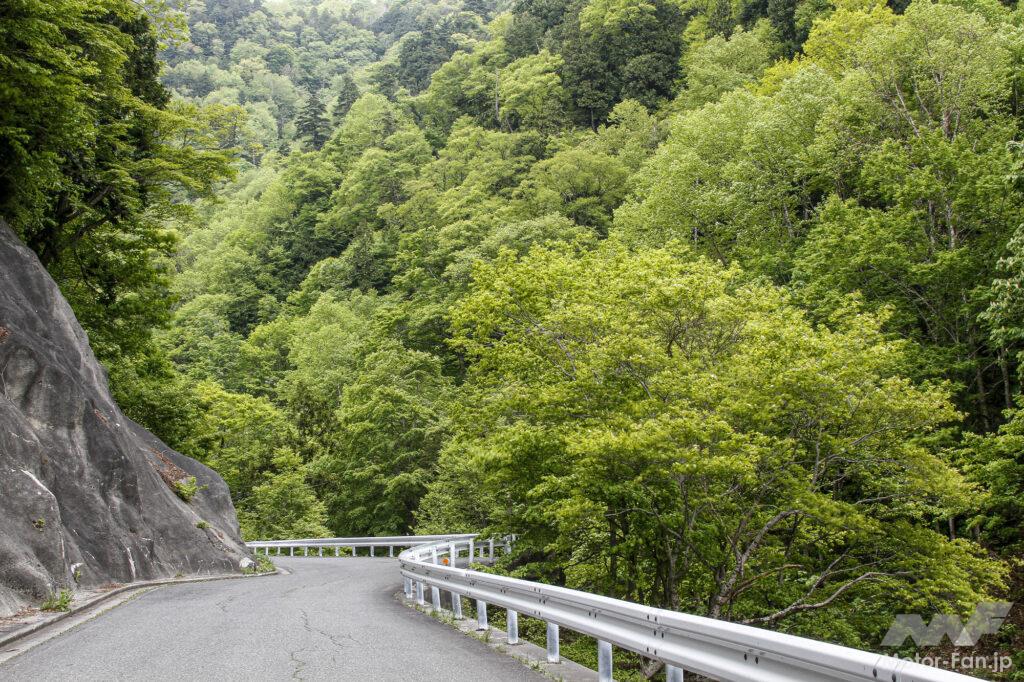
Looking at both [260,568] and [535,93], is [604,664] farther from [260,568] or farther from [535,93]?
[535,93]

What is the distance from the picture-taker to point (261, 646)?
762 centimetres

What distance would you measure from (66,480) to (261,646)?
27.5 ft

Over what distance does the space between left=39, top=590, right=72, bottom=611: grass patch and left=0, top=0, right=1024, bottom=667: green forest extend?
779cm

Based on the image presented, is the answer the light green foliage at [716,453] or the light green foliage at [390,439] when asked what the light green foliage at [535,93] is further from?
the light green foliage at [716,453]

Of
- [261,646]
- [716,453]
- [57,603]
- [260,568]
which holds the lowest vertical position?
[260,568]

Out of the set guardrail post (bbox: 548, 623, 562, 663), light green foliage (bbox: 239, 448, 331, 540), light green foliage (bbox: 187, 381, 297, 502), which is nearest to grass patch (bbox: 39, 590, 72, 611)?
guardrail post (bbox: 548, 623, 562, 663)

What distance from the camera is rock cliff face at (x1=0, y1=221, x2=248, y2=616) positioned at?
1124 cm

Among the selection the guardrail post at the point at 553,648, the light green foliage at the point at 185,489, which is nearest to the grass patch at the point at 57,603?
the guardrail post at the point at 553,648

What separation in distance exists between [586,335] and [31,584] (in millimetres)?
11426

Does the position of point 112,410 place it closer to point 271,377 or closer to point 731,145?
point 731,145

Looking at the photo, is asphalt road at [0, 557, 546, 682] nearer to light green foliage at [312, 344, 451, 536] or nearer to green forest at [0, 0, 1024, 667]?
green forest at [0, 0, 1024, 667]

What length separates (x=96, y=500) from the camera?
14578 mm

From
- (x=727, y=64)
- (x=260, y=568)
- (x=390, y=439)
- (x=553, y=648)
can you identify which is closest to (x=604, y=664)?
(x=553, y=648)

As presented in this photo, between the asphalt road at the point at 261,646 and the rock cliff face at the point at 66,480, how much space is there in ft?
4.81
